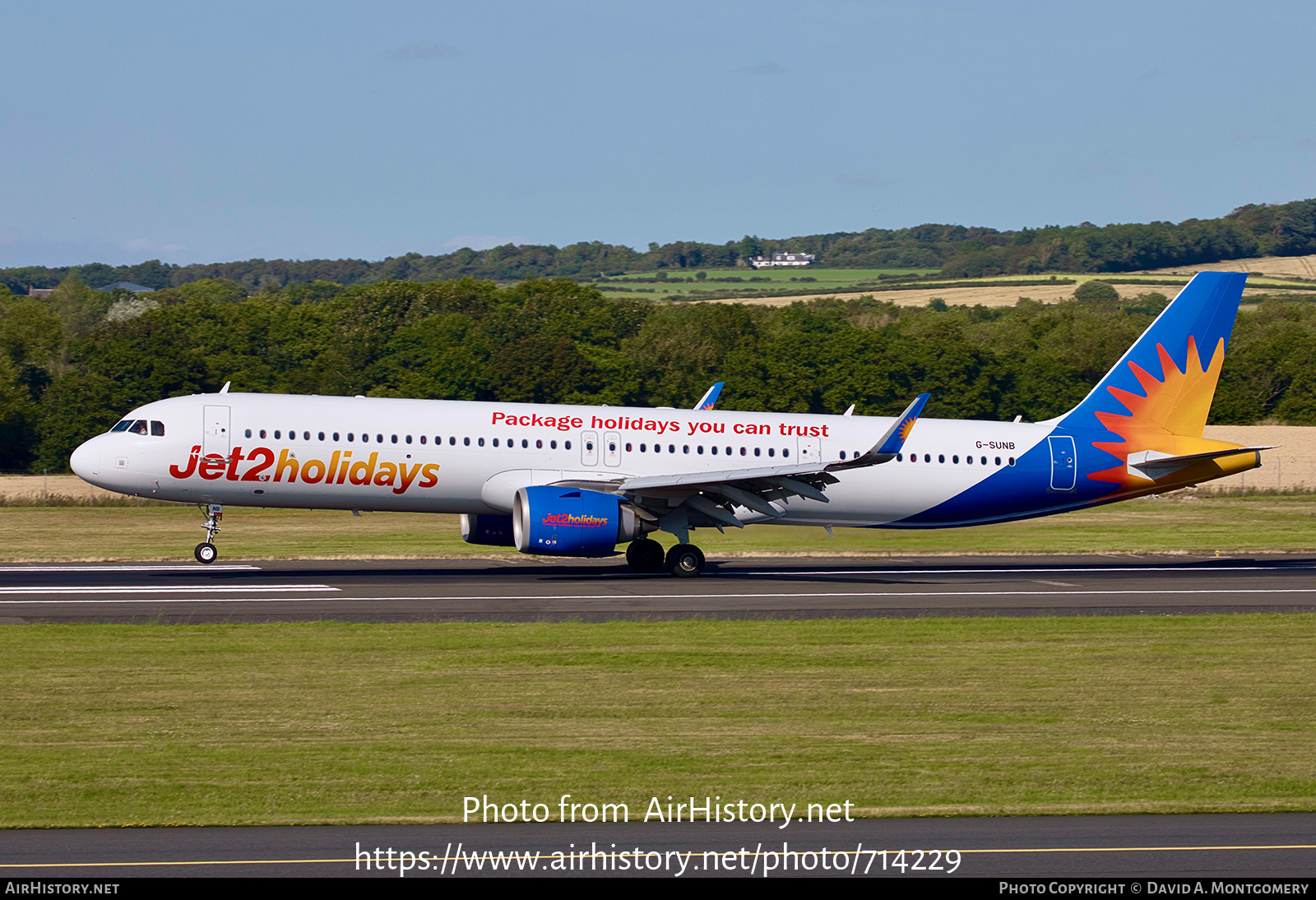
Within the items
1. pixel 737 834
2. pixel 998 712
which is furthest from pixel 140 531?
pixel 737 834

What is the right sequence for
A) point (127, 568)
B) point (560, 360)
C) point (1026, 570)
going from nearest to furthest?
1. point (127, 568)
2. point (1026, 570)
3. point (560, 360)

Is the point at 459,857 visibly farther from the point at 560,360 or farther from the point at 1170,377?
the point at 560,360

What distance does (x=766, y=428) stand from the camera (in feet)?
112

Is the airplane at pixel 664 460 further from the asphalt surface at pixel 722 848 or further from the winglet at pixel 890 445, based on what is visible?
the asphalt surface at pixel 722 848

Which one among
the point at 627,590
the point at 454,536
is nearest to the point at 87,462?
the point at 627,590

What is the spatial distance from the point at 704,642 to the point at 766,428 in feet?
41.4

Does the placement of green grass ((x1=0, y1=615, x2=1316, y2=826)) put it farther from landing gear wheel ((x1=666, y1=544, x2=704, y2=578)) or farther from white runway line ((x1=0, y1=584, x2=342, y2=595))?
landing gear wheel ((x1=666, y1=544, x2=704, y2=578))

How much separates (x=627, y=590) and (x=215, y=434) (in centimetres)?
997

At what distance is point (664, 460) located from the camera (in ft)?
109

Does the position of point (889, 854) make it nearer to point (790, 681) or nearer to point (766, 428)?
point (790, 681)

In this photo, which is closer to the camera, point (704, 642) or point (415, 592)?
point (704, 642)

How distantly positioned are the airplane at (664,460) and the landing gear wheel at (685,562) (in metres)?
0.05

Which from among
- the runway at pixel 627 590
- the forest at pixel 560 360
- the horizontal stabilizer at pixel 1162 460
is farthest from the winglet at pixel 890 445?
the forest at pixel 560 360

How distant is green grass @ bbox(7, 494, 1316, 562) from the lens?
38.0 m
